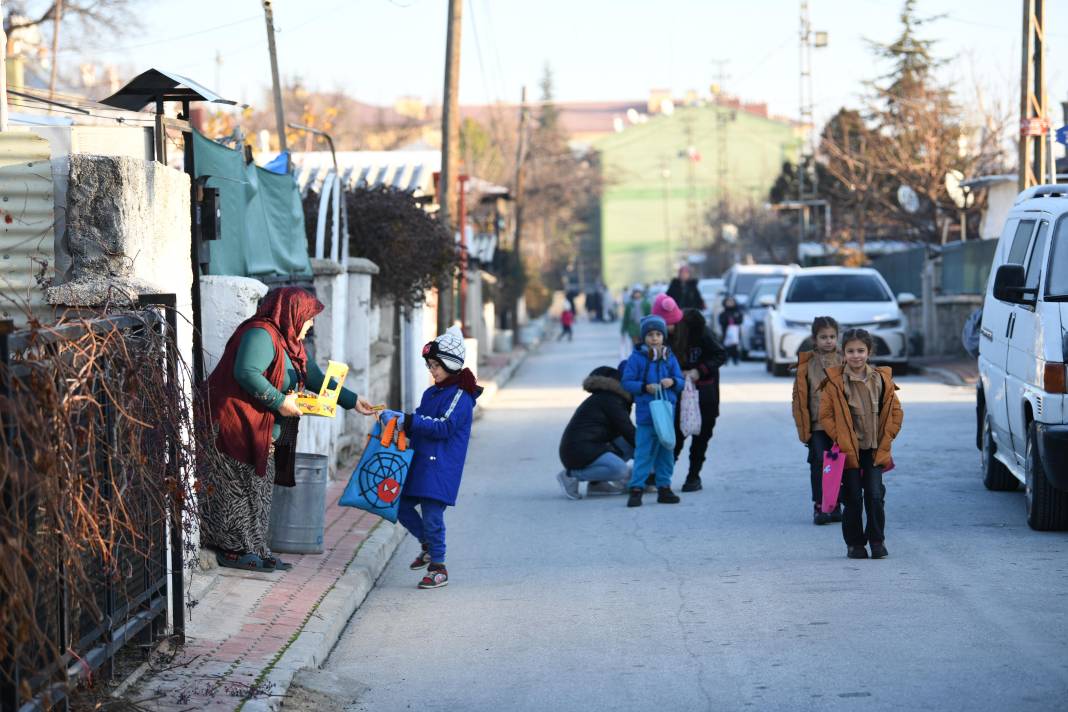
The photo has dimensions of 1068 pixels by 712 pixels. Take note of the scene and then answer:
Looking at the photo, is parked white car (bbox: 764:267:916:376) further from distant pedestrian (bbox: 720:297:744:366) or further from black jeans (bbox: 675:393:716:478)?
black jeans (bbox: 675:393:716:478)

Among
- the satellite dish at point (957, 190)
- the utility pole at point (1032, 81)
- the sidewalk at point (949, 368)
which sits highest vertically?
the utility pole at point (1032, 81)

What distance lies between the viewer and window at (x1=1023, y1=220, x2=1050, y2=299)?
10131mm

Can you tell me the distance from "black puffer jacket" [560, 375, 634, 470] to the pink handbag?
2771mm

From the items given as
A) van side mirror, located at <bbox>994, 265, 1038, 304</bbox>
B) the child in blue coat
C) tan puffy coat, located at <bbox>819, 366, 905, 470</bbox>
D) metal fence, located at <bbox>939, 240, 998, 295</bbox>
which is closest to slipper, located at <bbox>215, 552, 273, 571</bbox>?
the child in blue coat

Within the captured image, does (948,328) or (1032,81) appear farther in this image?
(948,328)

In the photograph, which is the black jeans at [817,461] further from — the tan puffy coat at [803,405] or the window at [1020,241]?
the window at [1020,241]

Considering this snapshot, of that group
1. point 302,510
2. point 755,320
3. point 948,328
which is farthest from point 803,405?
point 755,320

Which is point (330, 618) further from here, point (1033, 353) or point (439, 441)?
point (1033, 353)

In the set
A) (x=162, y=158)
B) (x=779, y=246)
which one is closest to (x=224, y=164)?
(x=162, y=158)

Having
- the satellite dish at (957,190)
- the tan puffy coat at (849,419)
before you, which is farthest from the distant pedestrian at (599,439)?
the satellite dish at (957,190)

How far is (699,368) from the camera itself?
497 inches

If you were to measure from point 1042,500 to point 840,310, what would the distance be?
52.5ft

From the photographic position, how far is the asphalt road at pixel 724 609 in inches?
248

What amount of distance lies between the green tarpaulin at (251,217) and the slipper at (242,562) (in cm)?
237
